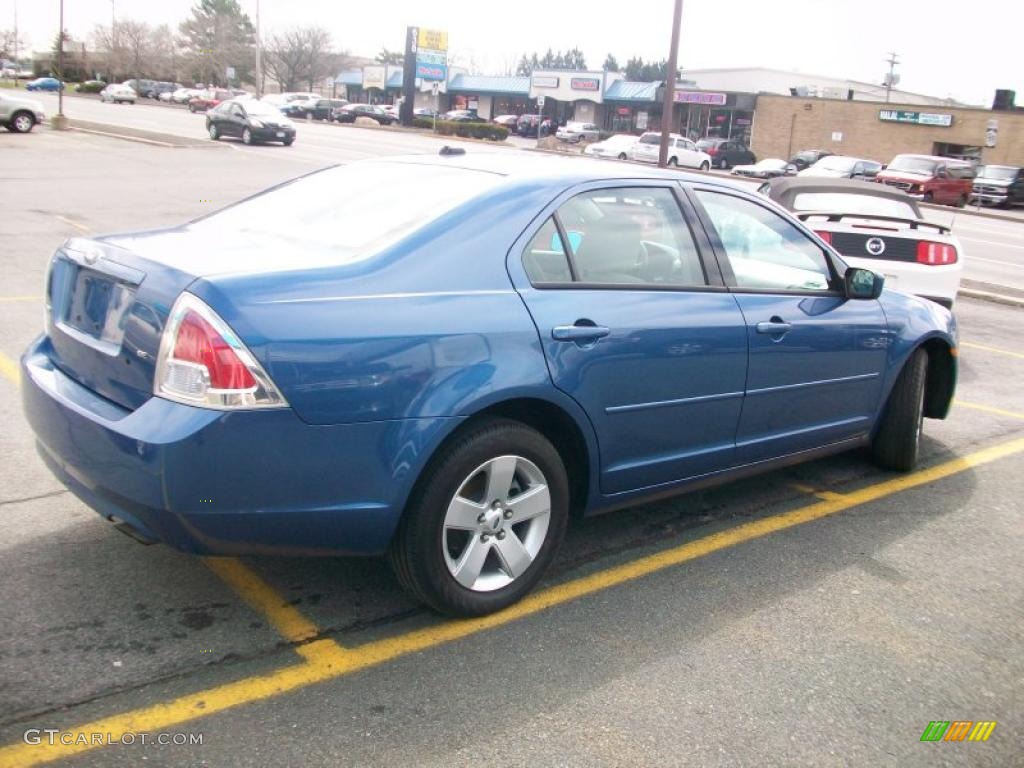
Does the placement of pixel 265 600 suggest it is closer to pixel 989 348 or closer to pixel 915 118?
pixel 989 348

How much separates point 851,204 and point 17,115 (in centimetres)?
3042

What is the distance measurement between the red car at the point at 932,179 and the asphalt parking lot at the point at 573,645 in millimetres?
31365

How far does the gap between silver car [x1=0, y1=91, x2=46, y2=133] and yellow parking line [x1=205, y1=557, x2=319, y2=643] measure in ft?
108

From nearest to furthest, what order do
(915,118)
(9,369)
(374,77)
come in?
(9,369)
(915,118)
(374,77)

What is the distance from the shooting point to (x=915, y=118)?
5238 centimetres

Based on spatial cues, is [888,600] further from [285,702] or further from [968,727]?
[285,702]

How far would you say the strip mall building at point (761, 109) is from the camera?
5119cm

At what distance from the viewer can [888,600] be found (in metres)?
3.98

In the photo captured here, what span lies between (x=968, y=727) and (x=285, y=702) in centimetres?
214

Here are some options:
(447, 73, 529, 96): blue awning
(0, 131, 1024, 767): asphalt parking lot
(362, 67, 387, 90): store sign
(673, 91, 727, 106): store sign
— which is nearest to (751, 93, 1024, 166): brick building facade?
(673, 91, 727, 106): store sign

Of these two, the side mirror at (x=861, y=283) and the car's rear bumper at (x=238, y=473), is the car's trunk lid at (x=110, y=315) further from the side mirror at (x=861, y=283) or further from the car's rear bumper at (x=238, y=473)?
the side mirror at (x=861, y=283)

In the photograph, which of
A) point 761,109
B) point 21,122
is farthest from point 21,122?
point 761,109

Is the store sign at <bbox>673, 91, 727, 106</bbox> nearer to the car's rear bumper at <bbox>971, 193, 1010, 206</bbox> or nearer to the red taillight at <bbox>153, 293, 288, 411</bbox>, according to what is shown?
the car's rear bumper at <bbox>971, 193, 1010, 206</bbox>

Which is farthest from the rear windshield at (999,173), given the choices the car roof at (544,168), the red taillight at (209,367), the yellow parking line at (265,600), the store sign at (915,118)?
the red taillight at (209,367)
